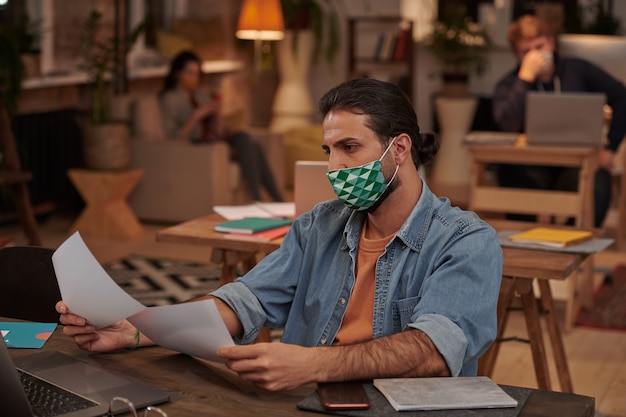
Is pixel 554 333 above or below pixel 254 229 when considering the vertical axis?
below

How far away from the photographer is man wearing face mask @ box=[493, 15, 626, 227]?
5.45m

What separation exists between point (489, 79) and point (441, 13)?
73 centimetres

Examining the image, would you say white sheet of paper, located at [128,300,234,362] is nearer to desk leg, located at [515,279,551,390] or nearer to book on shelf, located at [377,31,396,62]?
desk leg, located at [515,279,551,390]

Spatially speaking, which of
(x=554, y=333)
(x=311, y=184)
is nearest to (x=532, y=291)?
(x=554, y=333)

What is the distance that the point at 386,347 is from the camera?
1.85m

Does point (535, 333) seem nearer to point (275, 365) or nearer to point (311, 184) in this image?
point (311, 184)

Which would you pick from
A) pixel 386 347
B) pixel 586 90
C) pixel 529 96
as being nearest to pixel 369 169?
pixel 386 347

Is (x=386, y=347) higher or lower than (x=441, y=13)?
lower

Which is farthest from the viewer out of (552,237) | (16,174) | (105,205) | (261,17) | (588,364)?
(261,17)

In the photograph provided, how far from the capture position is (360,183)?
212cm

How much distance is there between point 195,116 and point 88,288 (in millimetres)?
5231

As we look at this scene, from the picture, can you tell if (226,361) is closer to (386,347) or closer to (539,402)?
(386,347)

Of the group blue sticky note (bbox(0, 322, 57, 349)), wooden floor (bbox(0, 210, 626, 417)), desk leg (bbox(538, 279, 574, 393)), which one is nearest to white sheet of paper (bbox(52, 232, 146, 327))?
blue sticky note (bbox(0, 322, 57, 349))

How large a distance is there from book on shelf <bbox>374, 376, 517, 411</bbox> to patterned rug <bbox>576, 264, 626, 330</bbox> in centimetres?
324
